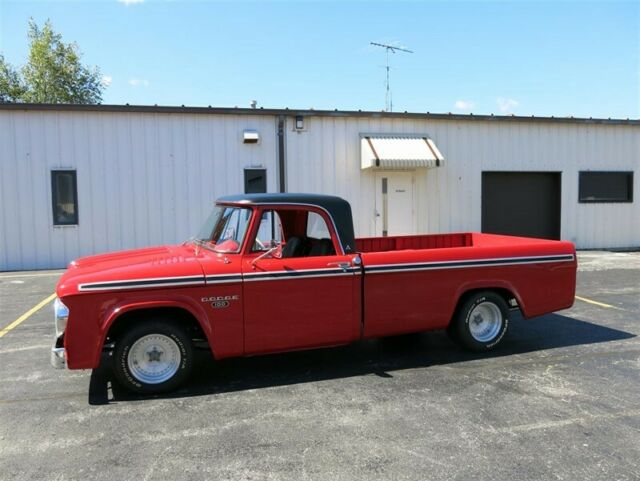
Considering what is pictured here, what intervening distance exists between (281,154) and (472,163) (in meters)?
5.42

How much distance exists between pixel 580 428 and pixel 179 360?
3274 millimetres

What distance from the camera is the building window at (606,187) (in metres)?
15.6

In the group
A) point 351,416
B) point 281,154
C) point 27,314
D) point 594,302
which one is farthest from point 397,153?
point 351,416

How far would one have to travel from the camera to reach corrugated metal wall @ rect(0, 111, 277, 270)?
12.1 m

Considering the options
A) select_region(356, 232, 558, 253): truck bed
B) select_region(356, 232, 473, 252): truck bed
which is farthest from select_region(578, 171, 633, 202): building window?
select_region(356, 232, 473, 252): truck bed

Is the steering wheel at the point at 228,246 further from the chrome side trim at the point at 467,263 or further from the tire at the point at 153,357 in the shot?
the chrome side trim at the point at 467,263

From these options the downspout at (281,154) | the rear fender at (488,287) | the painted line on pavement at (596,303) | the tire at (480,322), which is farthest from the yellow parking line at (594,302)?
the downspout at (281,154)

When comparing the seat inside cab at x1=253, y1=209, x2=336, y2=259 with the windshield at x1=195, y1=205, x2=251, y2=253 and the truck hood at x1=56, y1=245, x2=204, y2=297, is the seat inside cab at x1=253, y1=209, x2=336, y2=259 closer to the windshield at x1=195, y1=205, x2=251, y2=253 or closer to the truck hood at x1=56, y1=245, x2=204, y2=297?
the windshield at x1=195, y1=205, x2=251, y2=253

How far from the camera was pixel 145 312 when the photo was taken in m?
4.57

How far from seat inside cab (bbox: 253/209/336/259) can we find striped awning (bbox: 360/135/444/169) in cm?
766

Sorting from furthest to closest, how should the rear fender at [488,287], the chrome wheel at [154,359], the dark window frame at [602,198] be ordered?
1. the dark window frame at [602,198]
2. the rear fender at [488,287]
3. the chrome wheel at [154,359]

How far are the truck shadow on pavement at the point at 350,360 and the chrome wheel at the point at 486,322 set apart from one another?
0.21m

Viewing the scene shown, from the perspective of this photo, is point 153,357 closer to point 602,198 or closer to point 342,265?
point 342,265

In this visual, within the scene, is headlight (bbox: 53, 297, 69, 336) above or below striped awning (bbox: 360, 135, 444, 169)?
below
